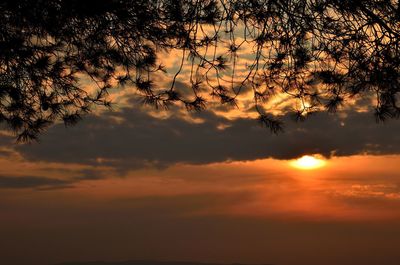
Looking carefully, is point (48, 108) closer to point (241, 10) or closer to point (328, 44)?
point (241, 10)

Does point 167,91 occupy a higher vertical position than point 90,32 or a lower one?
lower

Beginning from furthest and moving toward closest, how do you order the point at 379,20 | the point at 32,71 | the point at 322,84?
1. the point at 32,71
2. the point at 322,84
3. the point at 379,20

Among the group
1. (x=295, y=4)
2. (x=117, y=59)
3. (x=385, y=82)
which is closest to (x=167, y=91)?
(x=117, y=59)

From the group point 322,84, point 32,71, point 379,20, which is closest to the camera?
point 379,20

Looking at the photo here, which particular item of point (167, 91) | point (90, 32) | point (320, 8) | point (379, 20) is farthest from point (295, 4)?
point (90, 32)

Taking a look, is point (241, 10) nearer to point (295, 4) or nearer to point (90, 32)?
point (295, 4)

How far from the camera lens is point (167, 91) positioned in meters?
8.04

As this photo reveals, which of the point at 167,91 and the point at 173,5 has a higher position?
the point at 173,5

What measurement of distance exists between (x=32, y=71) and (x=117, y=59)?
1.08 metres

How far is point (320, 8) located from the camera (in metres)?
7.91

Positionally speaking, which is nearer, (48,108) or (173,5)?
(173,5)

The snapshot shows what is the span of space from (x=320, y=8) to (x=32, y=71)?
3520mm

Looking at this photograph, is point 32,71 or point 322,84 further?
→ point 32,71

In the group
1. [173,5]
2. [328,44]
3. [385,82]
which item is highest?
[173,5]
